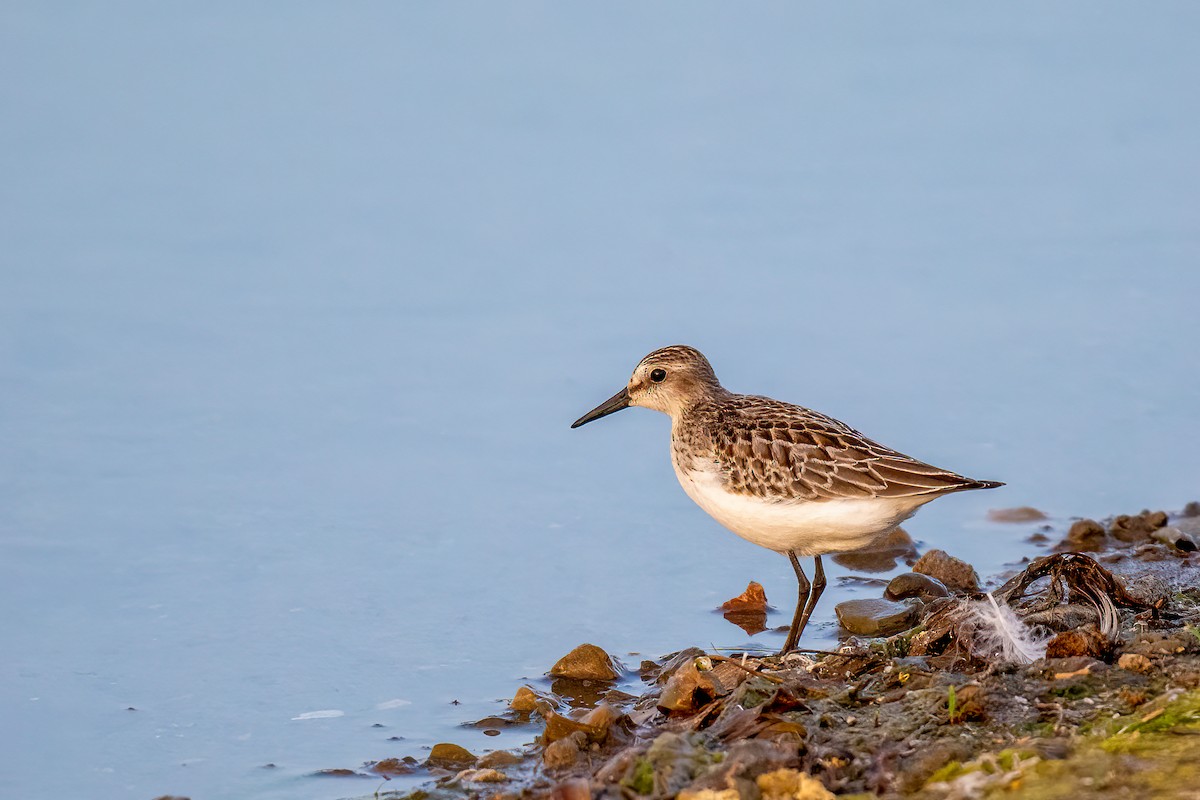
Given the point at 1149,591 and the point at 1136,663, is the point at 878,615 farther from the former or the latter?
the point at 1136,663

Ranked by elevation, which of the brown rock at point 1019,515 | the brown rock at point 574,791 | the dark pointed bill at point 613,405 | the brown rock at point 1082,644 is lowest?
the brown rock at point 574,791

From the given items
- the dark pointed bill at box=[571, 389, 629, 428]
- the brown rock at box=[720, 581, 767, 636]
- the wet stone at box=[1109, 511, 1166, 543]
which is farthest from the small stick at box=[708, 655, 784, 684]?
the wet stone at box=[1109, 511, 1166, 543]

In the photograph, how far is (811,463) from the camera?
7152mm

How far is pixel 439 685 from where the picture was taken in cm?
739

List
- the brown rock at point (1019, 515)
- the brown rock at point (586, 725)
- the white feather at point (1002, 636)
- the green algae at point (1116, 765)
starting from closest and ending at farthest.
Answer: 1. the green algae at point (1116, 765)
2. the white feather at point (1002, 636)
3. the brown rock at point (586, 725)
4. the brown rock at point (1019, 515)

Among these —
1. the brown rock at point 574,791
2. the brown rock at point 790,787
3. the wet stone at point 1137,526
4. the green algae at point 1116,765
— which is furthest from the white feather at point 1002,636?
the wet stone at point 1137,526

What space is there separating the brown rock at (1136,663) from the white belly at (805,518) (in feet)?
5.83

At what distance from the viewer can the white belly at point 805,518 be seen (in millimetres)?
7031

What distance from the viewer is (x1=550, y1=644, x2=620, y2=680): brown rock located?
7309 mm

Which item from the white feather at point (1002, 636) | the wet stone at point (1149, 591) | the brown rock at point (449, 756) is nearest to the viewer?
the white feather at point (1002, 636)

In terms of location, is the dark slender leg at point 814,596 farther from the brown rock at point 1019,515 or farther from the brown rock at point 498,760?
the brown rock at point 1019,515

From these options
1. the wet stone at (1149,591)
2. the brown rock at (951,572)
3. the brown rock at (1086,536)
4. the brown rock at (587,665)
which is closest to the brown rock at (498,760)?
the brown rock at (587,665)

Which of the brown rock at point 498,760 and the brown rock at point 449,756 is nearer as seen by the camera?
the brown rock at point 498,760

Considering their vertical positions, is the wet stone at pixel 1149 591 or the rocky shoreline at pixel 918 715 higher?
the wet stone at pixel 1149 591
